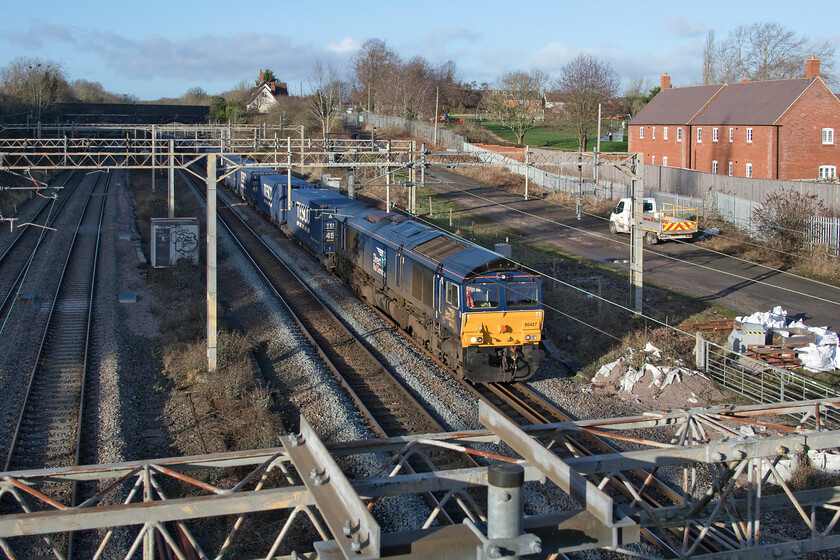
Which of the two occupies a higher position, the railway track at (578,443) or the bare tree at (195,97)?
the bare tree at (195,97)

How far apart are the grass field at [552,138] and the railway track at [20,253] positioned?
1633 inches

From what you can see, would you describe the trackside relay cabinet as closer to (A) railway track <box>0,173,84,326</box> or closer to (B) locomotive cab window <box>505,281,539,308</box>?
(A) railway track <box>0,173,84,326</box>

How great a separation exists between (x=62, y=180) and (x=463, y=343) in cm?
5619

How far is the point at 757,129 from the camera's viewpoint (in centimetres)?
4306

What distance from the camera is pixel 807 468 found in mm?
11492

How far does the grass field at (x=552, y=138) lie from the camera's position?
2729 inches

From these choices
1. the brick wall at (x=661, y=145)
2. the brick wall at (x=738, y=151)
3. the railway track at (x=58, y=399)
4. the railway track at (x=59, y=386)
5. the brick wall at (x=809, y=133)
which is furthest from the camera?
the brick wall at (x=661, y=145)

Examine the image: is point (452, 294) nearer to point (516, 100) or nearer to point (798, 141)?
point (798, 141)

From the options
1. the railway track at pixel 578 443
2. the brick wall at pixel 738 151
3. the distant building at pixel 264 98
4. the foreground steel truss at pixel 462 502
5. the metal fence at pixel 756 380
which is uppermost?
the distant building at pixel 264 98

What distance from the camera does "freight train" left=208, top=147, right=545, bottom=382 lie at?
1536cm

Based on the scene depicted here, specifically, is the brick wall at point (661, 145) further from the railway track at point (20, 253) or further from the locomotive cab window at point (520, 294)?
the railway track at point (20, 253)

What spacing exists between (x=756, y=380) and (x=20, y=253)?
28337mm

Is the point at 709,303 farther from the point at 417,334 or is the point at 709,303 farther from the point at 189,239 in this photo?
the point at 189,239

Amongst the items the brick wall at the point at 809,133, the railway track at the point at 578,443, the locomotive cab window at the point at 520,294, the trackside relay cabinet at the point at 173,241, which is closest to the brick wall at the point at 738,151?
the brick wall at the point at 809,133
